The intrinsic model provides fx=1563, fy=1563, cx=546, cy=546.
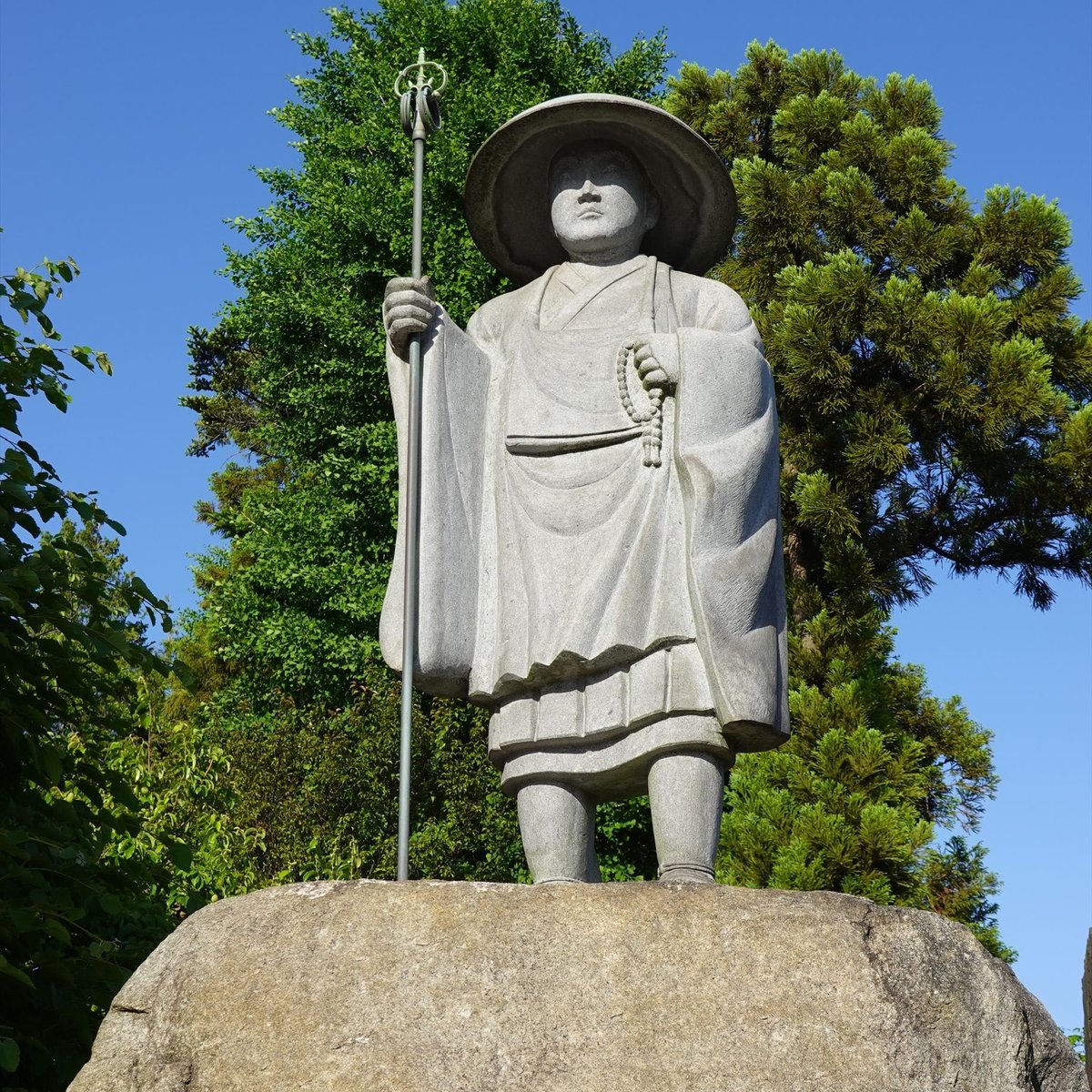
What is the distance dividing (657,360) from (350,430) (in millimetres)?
10676

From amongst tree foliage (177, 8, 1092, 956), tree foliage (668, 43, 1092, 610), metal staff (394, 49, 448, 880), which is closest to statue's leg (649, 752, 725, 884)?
metal staff (394, 49, 448, 880)

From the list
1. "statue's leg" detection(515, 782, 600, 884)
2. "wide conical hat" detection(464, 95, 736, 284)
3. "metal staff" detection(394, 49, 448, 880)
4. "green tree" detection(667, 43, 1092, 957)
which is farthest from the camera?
"green tree" detection(667, 43, 1092, 957)

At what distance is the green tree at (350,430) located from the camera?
13.9 m

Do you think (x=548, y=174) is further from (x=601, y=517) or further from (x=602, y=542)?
(x=602, y=542)

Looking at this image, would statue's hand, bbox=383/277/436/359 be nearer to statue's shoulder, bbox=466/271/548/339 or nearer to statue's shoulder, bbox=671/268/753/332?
statue's shoulder, bbox=466/271/548/339

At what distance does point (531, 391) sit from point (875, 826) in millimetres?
7399

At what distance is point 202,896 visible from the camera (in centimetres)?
1099

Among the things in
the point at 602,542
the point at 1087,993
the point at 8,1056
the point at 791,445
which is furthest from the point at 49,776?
the point at 791,445

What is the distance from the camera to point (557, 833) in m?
5.39

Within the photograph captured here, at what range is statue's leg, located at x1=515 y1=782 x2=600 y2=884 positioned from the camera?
5367 mm

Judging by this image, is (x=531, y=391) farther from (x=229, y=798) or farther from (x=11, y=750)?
(x=229, y=798)

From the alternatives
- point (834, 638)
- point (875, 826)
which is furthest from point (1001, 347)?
point (875, 826)

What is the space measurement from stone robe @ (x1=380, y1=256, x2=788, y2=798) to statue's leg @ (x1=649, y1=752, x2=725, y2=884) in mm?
70

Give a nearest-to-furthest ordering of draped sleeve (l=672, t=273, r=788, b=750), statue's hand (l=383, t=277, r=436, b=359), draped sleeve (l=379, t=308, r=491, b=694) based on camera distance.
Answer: draped sleeve (l=672, t=273, r=788, b=750) < draped sleeve (l=379, t=308, r=491, b=694) < statue's hand (l=383, t=277, r=436, b=359)
